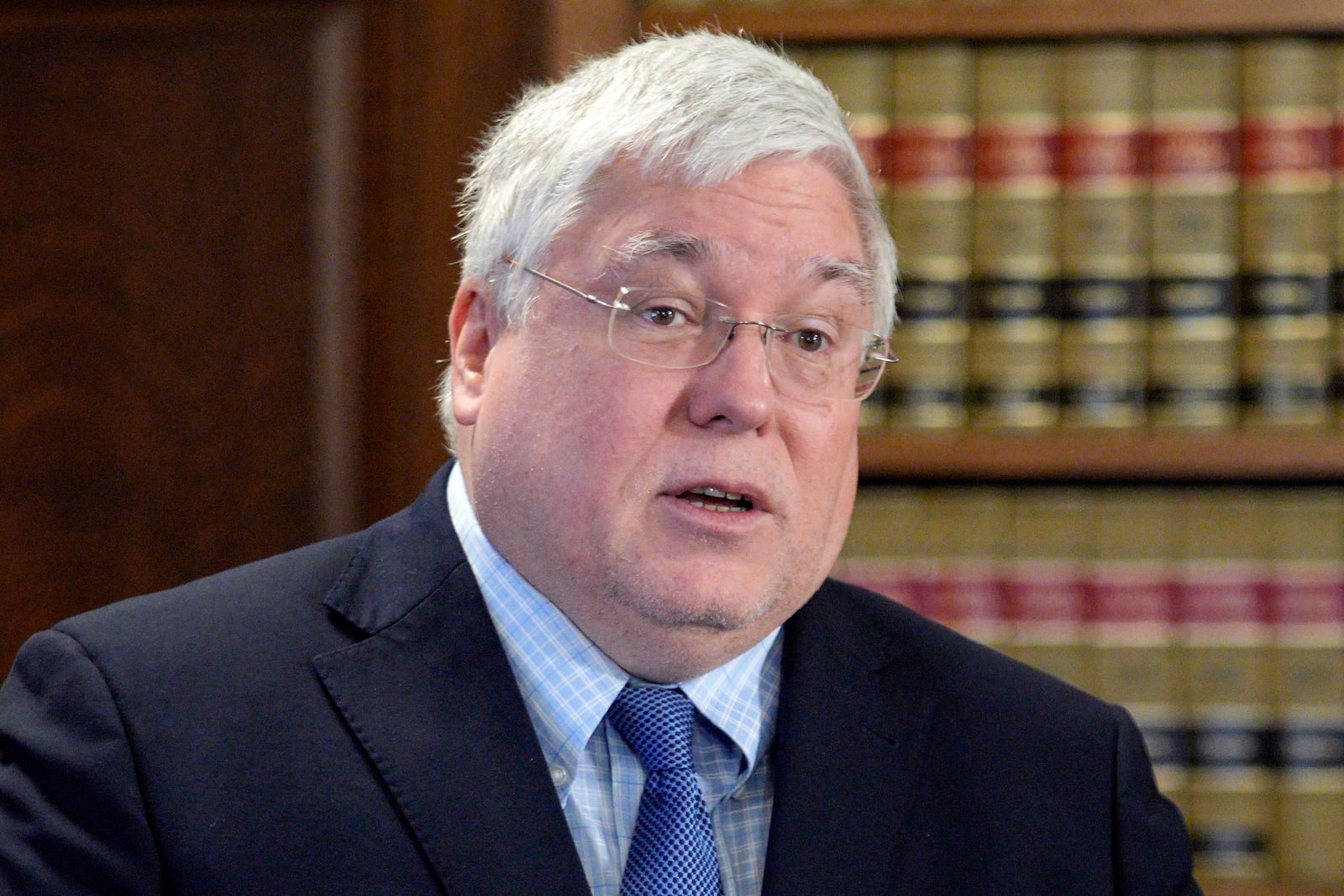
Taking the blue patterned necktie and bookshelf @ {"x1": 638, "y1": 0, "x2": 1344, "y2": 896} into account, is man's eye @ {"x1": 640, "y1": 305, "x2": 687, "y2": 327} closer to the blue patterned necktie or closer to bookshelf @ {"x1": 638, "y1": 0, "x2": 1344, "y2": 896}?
the blue patterned necktie

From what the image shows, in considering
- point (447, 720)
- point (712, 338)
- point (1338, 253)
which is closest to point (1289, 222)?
point (1338, 253)

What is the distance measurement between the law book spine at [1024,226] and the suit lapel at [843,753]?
599mm

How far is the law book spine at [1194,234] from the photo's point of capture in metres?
1.98

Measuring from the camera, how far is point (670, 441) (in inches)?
49.2

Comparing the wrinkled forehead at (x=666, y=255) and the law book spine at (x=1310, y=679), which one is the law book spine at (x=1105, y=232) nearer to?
the law book spine at (x=1310, y=679)

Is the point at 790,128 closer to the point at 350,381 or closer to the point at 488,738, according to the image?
the point at 488,738

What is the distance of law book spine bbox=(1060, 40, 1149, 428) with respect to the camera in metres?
2.00

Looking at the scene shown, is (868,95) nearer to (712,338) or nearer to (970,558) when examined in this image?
(970,558)

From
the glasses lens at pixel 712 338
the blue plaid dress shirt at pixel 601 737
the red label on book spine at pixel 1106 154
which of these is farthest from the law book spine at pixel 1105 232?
the blue plaid dress shirt at pixel 601 737

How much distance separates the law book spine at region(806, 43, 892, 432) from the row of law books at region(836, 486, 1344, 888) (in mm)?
124

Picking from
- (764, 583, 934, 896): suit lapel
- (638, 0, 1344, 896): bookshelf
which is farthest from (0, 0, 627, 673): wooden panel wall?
(764, 583, 934, 896): suit lapel

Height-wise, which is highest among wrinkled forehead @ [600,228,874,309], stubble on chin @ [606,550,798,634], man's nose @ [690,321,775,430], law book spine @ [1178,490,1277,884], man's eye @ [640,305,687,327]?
wrinkled forehead @ [600,228,874,309]

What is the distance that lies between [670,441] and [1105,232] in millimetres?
985

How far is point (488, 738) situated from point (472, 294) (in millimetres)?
425
